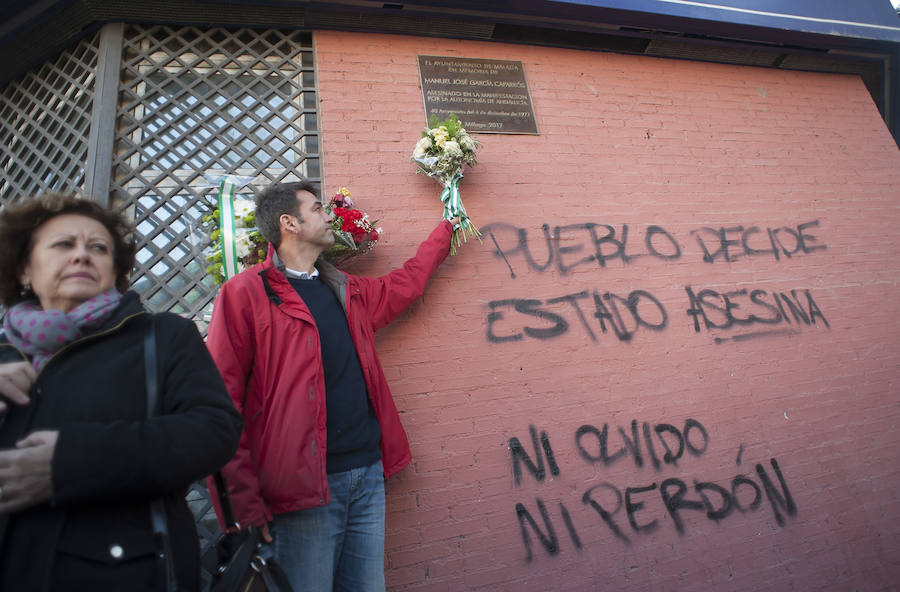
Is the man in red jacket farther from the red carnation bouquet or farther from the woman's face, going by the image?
the woman's face

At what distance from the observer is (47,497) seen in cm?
107

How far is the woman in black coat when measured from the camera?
1.07m

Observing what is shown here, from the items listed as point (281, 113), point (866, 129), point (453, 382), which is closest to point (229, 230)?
point (281, 113)

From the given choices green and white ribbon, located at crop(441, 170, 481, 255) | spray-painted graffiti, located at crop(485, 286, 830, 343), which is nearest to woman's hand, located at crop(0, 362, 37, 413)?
green and white ribbon, located at crop(441, 170, 481, 255)

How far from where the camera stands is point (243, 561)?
1442 millimetres

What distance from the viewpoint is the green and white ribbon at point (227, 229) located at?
2660 mm

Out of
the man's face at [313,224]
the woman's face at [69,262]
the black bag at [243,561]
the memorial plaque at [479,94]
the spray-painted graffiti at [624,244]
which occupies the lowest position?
the black bag at [243,561]

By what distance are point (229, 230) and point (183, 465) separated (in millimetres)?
1810

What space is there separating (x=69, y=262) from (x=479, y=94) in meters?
2.89

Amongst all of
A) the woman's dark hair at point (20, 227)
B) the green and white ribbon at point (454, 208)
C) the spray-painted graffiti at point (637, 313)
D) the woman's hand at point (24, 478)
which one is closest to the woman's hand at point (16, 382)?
the woman's hand at point (24, 478)

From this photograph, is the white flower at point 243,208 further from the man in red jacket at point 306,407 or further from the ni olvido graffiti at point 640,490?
the ni olvido graffiti at point 640,490

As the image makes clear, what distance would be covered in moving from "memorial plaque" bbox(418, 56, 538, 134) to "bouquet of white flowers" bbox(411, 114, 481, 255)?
434 millimetres

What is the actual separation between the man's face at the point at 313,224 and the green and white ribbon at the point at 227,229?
491 mm

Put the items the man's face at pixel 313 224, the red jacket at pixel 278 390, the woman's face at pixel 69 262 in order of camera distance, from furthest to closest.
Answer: the man's face at pixel 313 224 → the red jacket at pixel 278 390 → the woman's face at pixel 69 262
